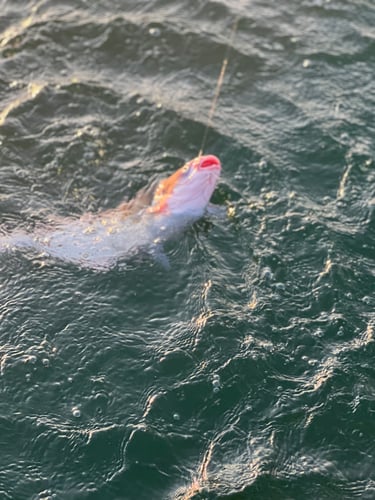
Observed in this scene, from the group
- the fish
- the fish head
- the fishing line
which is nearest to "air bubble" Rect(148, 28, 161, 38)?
the fishing line

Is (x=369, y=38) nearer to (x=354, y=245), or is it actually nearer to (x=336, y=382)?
(x=354, y=245)

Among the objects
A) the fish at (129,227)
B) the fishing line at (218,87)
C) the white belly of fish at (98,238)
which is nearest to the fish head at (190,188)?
the fish at (129,227)

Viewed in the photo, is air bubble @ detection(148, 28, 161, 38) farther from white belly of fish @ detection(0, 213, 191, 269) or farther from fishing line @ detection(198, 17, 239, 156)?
white belly of fish @ detection(0, 213, 191, 269)

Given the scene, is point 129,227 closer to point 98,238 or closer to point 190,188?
point 98,238

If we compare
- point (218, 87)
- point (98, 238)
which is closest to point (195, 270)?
point (98, 238)

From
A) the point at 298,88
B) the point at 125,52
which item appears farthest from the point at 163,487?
the point at 125,52

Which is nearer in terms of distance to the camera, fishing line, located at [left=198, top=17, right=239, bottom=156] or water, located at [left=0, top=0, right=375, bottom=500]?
water, located at [left=0, top=0, right=375, bottom=500]

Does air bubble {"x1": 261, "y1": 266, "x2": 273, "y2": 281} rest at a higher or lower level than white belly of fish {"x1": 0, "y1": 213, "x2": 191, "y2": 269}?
lower

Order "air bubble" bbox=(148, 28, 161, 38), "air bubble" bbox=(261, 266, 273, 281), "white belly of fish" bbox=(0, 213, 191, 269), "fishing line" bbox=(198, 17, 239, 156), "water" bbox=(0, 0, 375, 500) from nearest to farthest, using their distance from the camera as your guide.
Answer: "water" bbox=(0, 0, 375, 500), "air bubble" bbox=(261, 266, 273, 281), "white belly of fish" bbox=(0, 213, 191, 269), "fishing line" bbox=(198, 17, 239, 156), "air bubble" bbox=(148, 28, 161, 38)
